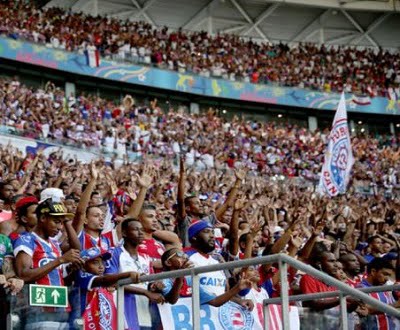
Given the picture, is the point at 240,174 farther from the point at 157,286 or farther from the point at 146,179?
the point at 157,286

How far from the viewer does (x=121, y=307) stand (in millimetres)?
5590

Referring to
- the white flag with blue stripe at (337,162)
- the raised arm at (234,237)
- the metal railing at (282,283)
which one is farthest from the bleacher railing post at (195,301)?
the white flag with blue stripe at (337,162)

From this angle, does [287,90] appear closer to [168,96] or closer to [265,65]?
[265,65]

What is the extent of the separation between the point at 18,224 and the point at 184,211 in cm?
211

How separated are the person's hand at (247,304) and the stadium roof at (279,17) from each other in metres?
30.9

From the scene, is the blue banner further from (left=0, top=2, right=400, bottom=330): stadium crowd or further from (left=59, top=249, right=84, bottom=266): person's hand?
(left=59, top=249, right=84, bottom=266): person's hand

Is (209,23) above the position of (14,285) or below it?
above

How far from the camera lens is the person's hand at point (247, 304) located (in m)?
5.81

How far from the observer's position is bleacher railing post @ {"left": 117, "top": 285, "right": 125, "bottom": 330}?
5.57 m

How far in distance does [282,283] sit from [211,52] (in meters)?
30.1

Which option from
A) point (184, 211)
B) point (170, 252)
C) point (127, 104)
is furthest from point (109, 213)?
point (127, 104)

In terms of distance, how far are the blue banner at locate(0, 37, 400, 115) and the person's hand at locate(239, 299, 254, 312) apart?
937 inches

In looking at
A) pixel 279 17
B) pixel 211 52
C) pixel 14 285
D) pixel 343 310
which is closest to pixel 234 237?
pixel 343 310

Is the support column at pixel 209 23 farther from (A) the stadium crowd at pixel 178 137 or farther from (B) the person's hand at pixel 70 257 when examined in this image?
(B) the person's hand at pixel 70 257
